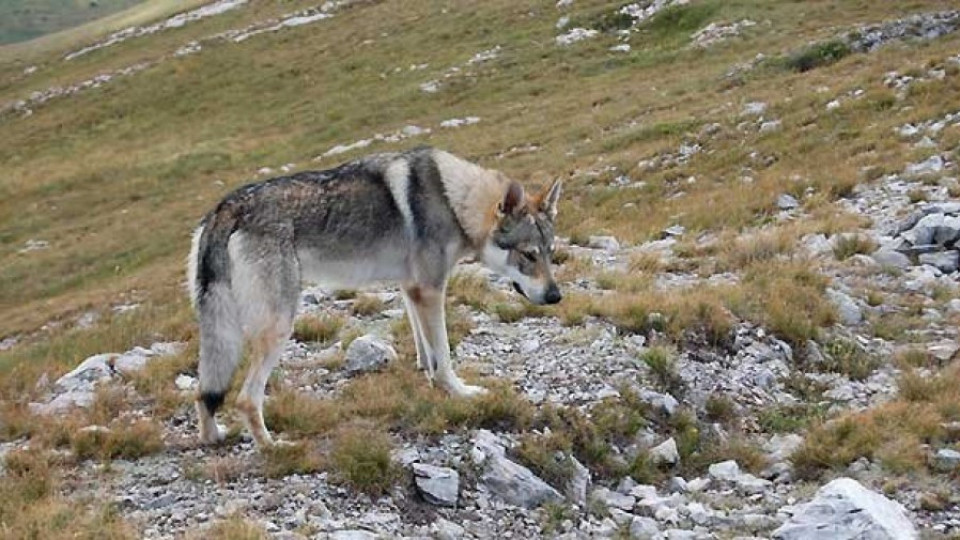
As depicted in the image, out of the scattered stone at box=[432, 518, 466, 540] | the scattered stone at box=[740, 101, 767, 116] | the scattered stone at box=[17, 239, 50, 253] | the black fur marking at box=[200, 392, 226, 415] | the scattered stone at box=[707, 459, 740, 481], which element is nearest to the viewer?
the scattered stone at box=[432, 518, 466, 540]

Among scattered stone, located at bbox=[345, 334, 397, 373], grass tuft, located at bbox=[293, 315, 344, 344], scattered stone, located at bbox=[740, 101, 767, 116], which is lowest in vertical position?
scattered stone, located at bbox=[740, 101, 767, 116]

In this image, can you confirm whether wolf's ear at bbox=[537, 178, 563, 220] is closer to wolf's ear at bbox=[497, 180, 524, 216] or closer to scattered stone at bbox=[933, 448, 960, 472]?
wolf's ear at bbox=[497, 180, 524, 216]

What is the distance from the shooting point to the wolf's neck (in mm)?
9359

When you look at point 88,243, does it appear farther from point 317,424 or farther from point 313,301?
point 317,424

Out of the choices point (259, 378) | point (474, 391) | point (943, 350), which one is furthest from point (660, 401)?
point (259, 378)

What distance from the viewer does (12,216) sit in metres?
36.9

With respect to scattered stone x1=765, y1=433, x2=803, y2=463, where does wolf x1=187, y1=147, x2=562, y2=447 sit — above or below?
above

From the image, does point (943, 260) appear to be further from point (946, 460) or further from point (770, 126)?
point (770, 126)

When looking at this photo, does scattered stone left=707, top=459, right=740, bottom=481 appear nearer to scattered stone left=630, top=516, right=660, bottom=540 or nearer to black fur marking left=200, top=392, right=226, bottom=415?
scattered stone left=630, top=516, right=660, bottom=540

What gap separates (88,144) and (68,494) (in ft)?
137

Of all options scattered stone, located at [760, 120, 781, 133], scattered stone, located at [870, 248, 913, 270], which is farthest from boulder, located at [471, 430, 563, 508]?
scattered stone, located at [760, 120, 781, 133]

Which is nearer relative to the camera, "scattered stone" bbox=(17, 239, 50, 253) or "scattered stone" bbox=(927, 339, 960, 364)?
"scattered stone" bbox=(927, 339, 960, 364)

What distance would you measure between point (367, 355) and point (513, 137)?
2332 centimetres

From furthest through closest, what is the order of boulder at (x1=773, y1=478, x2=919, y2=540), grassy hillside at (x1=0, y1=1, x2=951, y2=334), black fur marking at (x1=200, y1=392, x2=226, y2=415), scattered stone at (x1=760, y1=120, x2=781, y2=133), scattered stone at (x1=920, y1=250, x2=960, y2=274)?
1. scattered stone at (x1=760, y1=120, x2=781, y2=133)
2. grassy hillside at (x1=0, y1=1, x2=951, y2=334)
3. scattered stone at (x1=920, y1=250, x2=960, y2=274)
4. black fur marking at (x1=200, y1=392, x2=226, y2=415)
5. boulder at (x1=773, y1=478, x2=919, y2=540)
